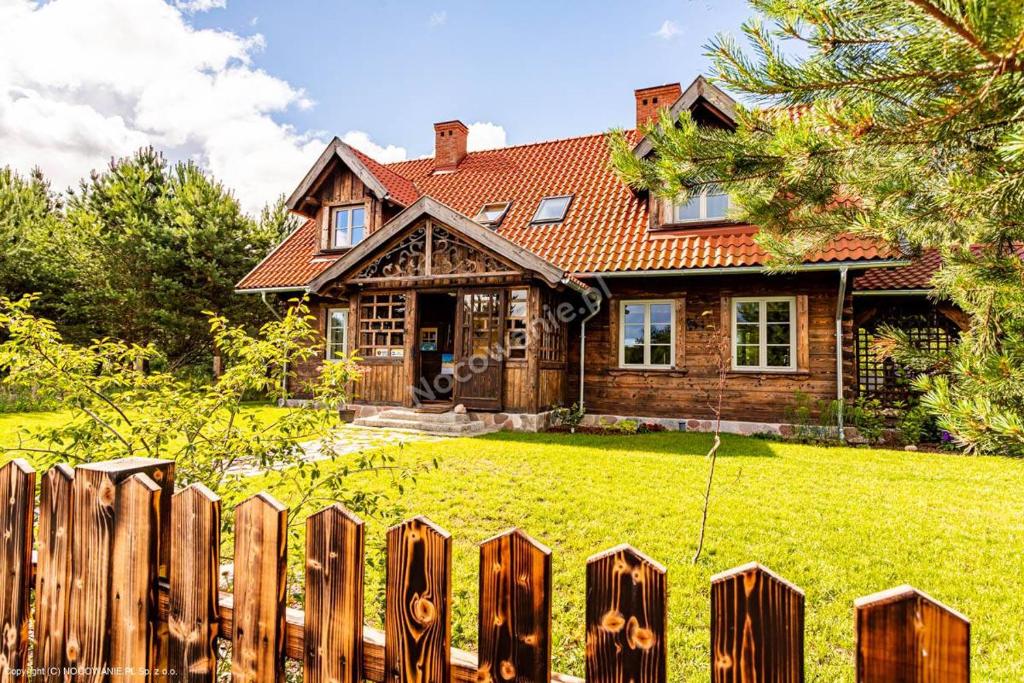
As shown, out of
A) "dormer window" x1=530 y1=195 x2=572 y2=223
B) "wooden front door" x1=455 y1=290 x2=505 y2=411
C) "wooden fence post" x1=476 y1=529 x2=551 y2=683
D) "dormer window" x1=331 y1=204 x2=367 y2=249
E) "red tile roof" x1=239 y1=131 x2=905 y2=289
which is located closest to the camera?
"wooden fence post" x1=476 y1=529 x2=551 y2=683

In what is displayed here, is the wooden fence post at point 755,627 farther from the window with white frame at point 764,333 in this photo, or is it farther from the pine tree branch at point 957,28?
the window with white frame at point 764,333

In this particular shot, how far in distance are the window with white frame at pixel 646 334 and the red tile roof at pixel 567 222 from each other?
1.12 meters

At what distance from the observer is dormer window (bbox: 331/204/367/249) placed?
1416 centimetres

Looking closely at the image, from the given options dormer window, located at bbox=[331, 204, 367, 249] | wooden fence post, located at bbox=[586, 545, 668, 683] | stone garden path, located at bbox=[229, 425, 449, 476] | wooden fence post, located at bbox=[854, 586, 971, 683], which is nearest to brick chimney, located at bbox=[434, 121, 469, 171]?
dormer window, located at bbox=[331, 204, 367, 249]

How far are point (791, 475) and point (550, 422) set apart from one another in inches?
212

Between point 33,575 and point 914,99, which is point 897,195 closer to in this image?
point 914,99

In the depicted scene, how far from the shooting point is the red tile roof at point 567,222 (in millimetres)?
10398

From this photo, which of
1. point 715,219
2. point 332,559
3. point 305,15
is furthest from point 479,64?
point 332,559

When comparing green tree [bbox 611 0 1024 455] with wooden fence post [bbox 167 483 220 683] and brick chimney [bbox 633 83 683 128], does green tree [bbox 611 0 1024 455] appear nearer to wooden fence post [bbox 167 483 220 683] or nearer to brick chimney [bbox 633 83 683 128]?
wooden fence post [bbox 167 483 220 683]

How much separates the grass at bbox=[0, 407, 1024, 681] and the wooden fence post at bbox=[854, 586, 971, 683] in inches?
67.9

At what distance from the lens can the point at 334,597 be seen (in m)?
1.29

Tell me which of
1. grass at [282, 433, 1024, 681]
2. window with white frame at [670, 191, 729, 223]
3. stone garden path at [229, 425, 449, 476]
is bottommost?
stone garden path at [229, 425, 449, 476]

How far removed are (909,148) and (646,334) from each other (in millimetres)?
8918

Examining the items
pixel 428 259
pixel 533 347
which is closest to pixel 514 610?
pixel 533 347
